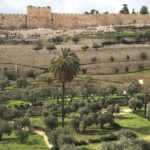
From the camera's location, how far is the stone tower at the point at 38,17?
106m

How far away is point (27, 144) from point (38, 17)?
64407 mm

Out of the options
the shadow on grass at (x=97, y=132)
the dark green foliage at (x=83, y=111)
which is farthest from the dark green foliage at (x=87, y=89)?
the shadow on grass at (x=97, y=132)

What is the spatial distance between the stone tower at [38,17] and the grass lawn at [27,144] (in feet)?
196

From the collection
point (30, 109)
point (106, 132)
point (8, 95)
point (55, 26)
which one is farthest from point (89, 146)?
point (55, 26)

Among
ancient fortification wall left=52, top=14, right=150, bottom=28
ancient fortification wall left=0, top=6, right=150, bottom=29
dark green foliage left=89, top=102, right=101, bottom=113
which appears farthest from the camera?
ancient fortification wall left=52, top=14, right=150, bottom=28

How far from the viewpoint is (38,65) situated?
80812 mm

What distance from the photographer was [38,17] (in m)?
106

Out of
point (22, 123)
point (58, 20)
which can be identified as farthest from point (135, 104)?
point (58, 20)

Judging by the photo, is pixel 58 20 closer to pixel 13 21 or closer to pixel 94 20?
pixel 94 20

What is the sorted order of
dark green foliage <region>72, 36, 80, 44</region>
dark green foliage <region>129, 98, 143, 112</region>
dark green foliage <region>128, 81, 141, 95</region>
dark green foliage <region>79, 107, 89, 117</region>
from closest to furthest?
dark green foliage <region>79, 107, 89, 117</region>, dark green foliage <region>129, 98, 143, 112</region>, dark green foliage <region>128, 81, 141, 95</region>, dark green foliage <region>72, 36, 80, 44</region>

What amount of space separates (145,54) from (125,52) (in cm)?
309

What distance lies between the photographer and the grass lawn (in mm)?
42688

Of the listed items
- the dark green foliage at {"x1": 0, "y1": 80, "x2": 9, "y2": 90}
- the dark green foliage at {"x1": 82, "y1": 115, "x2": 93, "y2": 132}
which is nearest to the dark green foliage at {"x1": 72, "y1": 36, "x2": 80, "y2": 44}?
the dark green foliage at {"x1": 0, "y1": 80, "x2": 9, "y2": 90}

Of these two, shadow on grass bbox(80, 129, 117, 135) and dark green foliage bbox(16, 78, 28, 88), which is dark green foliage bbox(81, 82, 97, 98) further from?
shadow on grass bbox(80, 129, 117, 135)
